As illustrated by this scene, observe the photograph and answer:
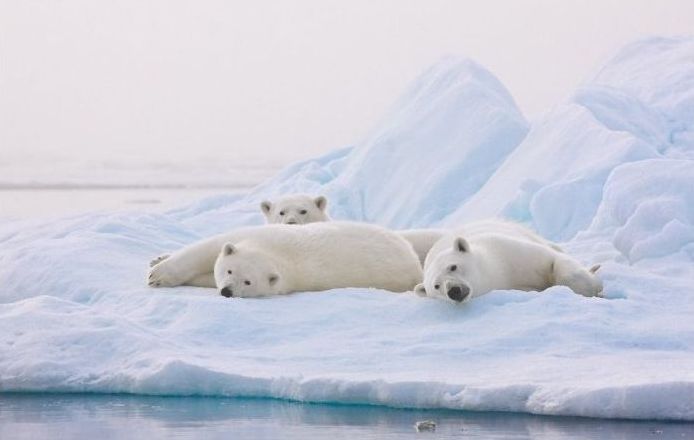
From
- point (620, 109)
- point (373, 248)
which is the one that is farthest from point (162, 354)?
point (620, 109)

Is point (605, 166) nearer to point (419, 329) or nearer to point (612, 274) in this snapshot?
point (612, 274)

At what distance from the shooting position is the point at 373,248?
346 inches

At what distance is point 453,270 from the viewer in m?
7.81

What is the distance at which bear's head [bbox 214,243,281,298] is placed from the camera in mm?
8406

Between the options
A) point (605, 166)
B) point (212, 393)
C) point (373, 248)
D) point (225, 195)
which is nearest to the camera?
point (212, 393)

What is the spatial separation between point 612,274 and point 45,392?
12.7 ft

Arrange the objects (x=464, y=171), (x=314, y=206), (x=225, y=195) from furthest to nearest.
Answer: (x=225, y=195) → (x=464, y=171) → (x=314, y=206)

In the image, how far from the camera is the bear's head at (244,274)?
27.6 ft

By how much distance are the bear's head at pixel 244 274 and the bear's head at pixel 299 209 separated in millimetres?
2104

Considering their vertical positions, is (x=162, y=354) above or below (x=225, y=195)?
above

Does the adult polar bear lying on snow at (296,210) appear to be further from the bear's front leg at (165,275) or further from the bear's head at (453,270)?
the bear's head at (453,270)

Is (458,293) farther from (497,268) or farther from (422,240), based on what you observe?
(422,240)

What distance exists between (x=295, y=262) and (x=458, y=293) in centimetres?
151

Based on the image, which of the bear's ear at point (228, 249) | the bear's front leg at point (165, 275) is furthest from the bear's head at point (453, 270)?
the bear's front leg at point (165, 275)
